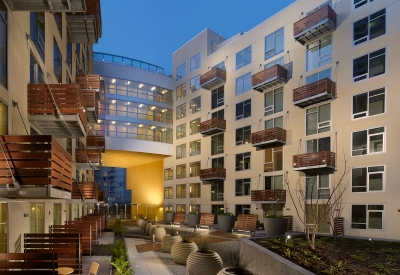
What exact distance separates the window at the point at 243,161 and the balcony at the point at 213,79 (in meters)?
8.70

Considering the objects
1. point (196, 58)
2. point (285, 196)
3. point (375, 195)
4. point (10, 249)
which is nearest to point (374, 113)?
point (375, 195)

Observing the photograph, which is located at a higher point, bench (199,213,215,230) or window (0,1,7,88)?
window (0,1,7,88)

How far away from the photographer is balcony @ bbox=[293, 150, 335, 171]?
81.8 feet

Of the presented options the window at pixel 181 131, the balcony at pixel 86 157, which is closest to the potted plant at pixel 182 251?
the balcony at pixel 86 157

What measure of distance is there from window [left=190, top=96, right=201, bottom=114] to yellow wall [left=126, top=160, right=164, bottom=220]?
444 inches

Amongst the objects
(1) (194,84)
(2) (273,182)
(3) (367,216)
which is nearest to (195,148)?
(1) (194,84)

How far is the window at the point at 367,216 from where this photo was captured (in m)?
22.8

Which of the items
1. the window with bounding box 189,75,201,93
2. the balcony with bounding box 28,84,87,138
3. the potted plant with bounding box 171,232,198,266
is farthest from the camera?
the window with bounding box 189,75,201,93

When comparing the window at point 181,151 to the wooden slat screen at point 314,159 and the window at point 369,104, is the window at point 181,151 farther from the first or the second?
the window at point 369,104

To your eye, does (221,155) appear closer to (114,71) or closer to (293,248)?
(114,71)

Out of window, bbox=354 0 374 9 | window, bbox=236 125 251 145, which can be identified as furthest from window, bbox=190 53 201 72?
window, bbox=354 0 374 9

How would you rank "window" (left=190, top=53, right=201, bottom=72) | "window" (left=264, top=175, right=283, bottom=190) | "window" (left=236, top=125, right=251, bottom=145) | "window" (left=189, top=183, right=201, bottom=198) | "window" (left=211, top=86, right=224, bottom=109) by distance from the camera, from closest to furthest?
"window" (left=264, top=175, right=283, bottom=190) → "window" (left=236, top=125, right=251, bottom=145) → "window" (left=211, top=86, right=224, bottom=109) → "window" (left=189, top=183, right=201, bottom=198) → "window" (left=190, top=53, right=201, bottom=72)

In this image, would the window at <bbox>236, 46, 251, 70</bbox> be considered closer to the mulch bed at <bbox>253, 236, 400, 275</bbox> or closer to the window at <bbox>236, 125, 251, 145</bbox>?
the window at <bbox>236, 125, 251, 145</bbox>

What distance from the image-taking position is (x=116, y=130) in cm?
4403
